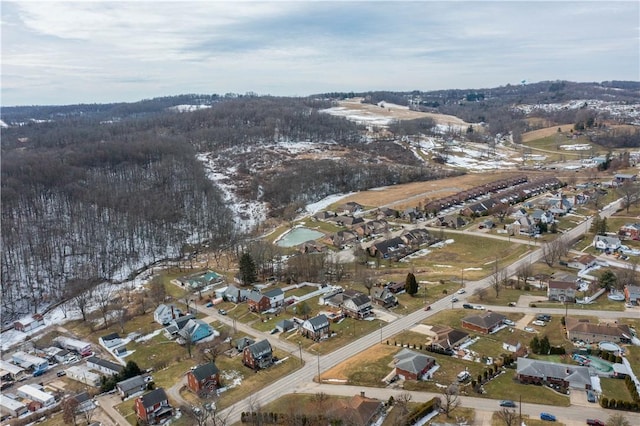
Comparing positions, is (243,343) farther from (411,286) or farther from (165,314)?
(411,286)

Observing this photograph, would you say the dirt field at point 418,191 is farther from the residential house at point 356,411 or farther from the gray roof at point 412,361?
the residential house at point 356,411

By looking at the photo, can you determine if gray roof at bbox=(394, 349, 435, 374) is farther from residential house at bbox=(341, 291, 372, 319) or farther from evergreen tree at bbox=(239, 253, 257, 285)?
evergreen tree at bbox=(239, 253, 257, 285)

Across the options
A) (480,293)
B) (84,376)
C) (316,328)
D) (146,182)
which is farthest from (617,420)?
(146,182)

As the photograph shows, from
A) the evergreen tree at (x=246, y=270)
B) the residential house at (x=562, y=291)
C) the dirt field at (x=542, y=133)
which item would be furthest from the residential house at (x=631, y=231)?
the dirt field at (x=542, y=133)

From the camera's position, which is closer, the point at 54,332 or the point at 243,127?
the point at 54,332

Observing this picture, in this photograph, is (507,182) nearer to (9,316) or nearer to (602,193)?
(602,193)

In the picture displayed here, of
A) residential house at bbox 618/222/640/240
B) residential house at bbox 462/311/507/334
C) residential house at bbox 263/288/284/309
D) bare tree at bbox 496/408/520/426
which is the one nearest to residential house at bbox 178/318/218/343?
residential house at bbox 263/288/284/309

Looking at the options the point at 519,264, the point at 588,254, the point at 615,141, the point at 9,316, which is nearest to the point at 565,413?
the point at 519,264
